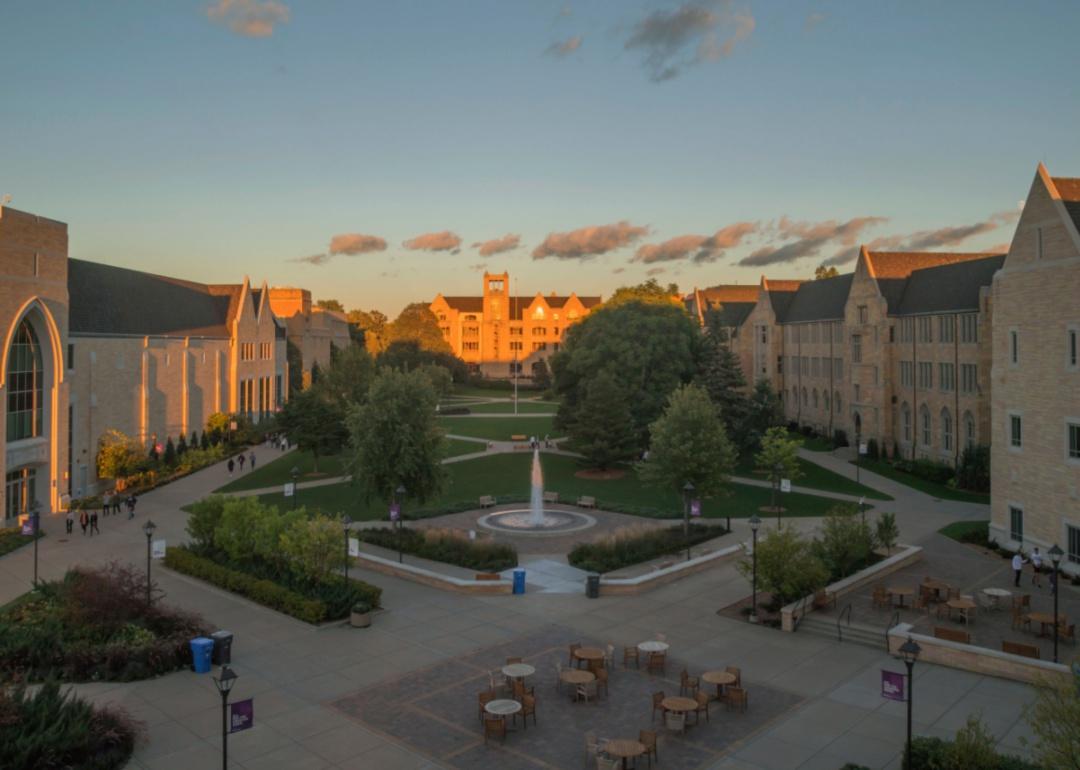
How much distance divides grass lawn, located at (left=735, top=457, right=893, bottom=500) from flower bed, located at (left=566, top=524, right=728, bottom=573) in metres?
12.8

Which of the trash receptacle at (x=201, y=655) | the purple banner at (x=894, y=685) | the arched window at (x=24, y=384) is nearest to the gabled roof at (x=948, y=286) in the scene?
the purple banner at (x=894, y=685)

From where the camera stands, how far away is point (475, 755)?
1491 cm

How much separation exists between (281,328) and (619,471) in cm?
4931

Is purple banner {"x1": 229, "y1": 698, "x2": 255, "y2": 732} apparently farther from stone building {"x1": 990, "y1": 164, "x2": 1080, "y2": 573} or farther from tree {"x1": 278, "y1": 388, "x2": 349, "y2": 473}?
tree {"x1": 278, "y1": 388, "x2": 349, "y2": 473}

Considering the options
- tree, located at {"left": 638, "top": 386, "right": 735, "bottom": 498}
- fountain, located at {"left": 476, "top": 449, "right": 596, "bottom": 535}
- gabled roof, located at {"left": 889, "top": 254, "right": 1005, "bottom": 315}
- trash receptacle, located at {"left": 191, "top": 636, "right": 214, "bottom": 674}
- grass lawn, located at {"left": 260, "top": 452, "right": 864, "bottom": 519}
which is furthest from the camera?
gabled roof, located at {"left": 889, "top": 254, "right": 1005, "bottom": 315}

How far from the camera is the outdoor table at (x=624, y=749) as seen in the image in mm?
13867

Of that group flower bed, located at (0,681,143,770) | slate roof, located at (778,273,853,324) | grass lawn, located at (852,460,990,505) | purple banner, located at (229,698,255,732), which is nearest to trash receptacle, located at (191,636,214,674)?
flower bed, located at (0,681,143,770)

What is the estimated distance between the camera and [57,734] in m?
13.2

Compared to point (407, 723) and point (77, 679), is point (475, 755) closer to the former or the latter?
point (407, 723)

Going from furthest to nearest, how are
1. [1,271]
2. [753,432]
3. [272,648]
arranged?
[753,432]
[1,271]
[272,648]

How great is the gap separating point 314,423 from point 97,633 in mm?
31716

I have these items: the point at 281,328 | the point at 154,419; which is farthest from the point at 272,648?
the point at 281,328

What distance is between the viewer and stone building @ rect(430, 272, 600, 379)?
152 meters

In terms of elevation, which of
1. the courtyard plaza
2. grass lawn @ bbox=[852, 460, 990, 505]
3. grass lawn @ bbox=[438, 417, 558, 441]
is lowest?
the courtyard plaza
